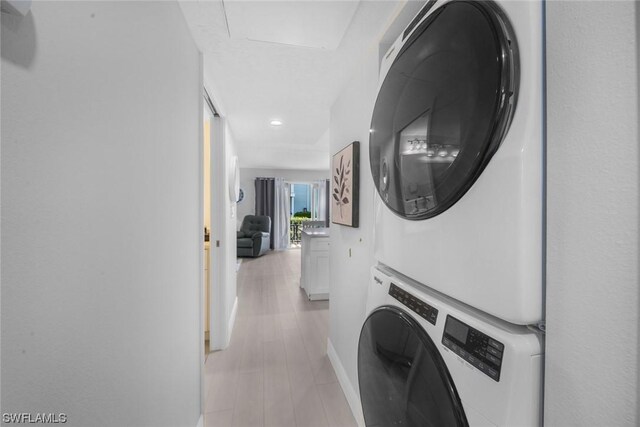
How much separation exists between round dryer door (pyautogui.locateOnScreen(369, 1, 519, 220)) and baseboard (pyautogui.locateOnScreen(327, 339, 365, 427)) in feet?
4.42

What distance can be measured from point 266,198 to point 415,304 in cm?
710

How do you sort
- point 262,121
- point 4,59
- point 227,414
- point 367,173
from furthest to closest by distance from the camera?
point 262,121 < point 227,414 < point 367,173 < point 4,59

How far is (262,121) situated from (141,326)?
248 cm

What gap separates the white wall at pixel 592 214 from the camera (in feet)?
1.16

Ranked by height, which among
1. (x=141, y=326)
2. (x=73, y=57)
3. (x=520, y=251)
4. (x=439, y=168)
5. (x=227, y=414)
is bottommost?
(x=227, y=414)

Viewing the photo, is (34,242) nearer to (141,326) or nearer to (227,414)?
(141,326)

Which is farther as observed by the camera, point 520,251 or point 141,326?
point 141,326

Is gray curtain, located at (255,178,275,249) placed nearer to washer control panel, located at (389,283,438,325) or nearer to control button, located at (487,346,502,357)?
A: washer control panel, located at (389,283,438,325)

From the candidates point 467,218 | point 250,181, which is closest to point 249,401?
point 467,218

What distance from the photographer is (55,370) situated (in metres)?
0.52

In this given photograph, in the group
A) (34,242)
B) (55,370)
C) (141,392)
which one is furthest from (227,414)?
(34,242)

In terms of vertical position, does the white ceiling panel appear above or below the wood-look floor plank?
above

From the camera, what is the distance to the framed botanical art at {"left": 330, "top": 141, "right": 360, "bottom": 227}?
156 centimetres

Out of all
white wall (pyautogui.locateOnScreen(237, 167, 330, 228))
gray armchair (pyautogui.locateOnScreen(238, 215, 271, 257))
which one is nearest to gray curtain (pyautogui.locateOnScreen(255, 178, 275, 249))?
white wall (pyautogui.locateOnScreen(237, 167, 330, 228))
